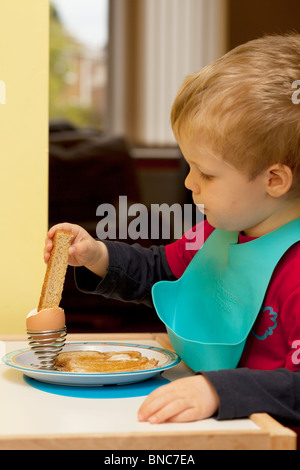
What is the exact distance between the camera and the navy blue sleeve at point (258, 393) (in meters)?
0.60

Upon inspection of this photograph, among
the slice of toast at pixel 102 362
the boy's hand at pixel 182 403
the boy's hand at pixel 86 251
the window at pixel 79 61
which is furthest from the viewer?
the window at pixel 79 61

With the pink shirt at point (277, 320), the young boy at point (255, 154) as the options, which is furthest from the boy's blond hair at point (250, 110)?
the pink shirt at point (277, 320)

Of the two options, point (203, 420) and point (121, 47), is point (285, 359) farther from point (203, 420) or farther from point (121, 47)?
point (121, 47)

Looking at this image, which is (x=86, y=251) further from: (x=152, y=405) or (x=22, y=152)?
(x=152, y=405)

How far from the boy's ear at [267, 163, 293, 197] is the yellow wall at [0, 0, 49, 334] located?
0.39m

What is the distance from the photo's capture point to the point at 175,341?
0.80 m

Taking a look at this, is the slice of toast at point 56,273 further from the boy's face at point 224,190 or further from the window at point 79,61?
the window at point 79,61

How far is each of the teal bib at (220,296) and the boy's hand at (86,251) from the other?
0.13 metres

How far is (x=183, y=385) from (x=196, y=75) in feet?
1.36

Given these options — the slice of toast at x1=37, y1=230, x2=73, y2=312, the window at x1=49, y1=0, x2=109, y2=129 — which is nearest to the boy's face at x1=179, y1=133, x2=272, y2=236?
the slice of toast at x1=37, y1=230, x2=73, y2=312

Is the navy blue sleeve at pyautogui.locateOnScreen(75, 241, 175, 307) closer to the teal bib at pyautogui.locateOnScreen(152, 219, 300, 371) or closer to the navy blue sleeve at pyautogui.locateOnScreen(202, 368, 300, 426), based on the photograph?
the teal bib at pyautogui.locateOnScreen(152, 219, 300, 371)

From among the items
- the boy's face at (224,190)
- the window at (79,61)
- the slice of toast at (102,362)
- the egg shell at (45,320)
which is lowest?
the slice of toast at (102,362)

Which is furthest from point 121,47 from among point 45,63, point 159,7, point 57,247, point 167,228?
point 57,247

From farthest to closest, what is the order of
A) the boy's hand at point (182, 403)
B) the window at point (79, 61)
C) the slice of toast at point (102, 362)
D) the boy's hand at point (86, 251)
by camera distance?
the window at point (79, 61), the boy's hand at point (86, 251), the slice of toast at point (102, 362), the boy's hand at point (182, 403)
